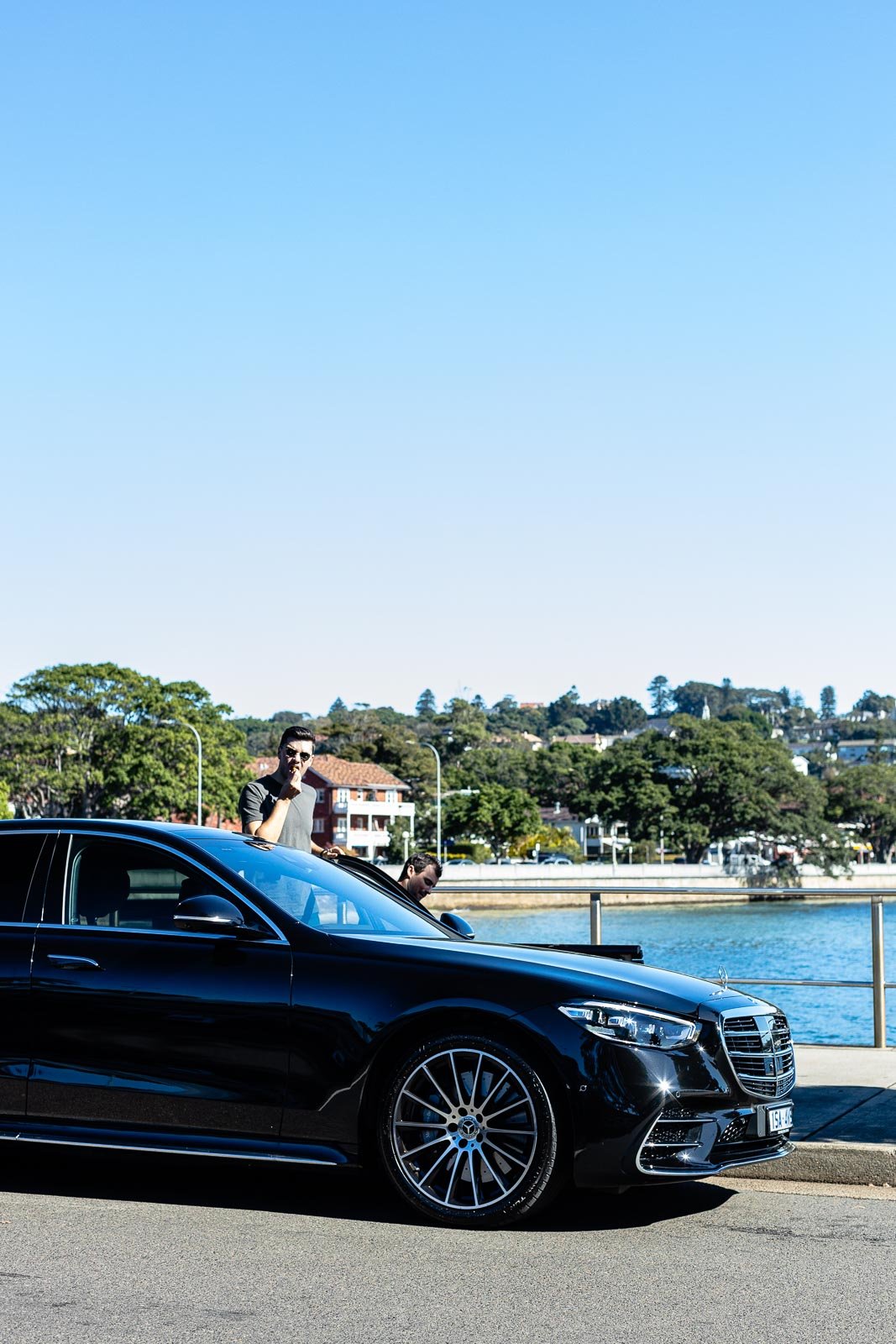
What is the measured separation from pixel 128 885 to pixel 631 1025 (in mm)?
2165

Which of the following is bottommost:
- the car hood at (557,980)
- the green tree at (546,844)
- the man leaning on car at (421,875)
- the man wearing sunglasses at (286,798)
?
the green tree at (546,844)

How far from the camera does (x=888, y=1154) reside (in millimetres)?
6754

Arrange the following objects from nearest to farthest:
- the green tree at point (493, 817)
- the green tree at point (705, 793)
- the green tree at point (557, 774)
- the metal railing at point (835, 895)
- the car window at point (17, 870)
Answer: the car window at point (17, 870) → the metal railing at point (835, 895) → the green tree at point (493, 817) → the green tree at point (705, 793) → the green tree at point (557, 774)

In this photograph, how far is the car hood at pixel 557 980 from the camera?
19.3ft

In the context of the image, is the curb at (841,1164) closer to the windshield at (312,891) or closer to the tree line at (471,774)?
the windshield at (312,891)

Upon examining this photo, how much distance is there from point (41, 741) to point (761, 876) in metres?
52.0

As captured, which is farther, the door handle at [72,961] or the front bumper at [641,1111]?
the door handle at [72,961]

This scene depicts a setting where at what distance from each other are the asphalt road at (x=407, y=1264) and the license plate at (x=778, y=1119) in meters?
0.34

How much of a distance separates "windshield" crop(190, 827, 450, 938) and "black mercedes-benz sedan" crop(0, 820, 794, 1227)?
0.08 feet

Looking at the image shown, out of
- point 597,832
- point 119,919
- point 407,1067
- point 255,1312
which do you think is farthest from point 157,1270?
point 597,832

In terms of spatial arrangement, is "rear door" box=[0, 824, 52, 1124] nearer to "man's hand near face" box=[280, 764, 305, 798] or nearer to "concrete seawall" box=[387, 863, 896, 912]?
"man's hand near face" box=[280, 764, 305, 798]

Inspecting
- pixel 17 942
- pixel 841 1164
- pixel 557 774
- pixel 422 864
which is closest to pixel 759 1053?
pixel 841 1164

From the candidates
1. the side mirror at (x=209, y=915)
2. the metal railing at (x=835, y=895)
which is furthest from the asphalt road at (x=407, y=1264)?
the metal railing at (x=835, y=895)

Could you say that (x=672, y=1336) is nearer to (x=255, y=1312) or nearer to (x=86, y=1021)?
(x=255, y=1312)
